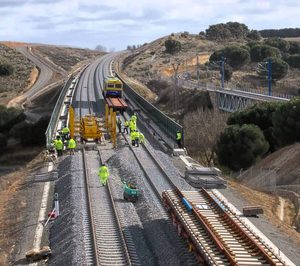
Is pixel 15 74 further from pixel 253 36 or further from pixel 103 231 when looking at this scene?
pixel 103 231

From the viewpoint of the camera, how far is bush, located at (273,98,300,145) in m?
40.7

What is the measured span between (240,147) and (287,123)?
4.00 m

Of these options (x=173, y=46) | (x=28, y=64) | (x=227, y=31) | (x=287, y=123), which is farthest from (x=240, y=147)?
(x=227, y=31)

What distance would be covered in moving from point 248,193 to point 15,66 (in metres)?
108

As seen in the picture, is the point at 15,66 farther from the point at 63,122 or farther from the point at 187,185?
the point at 187,185

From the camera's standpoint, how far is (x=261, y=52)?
369ft

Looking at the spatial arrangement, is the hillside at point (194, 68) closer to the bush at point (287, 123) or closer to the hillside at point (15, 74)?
the hillside at point (15, 74)

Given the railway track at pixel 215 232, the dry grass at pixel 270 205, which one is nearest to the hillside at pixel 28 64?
the dry grass at pixel 270 205

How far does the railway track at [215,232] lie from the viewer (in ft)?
51.8

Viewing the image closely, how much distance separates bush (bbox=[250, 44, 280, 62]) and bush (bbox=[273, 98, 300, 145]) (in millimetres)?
70520

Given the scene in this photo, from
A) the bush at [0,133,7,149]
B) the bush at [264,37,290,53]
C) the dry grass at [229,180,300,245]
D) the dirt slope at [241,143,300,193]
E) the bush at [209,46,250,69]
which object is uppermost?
the bush at [264,37,290,53]

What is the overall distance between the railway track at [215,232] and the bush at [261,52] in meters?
91.8

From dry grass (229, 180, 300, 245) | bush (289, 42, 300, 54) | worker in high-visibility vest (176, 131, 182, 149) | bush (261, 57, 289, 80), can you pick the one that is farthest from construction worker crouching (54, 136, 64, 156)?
bush (289, 42, 300, 54)

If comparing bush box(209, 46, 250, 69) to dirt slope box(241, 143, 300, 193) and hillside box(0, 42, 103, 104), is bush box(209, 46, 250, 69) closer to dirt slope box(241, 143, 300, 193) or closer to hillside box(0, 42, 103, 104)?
hillside box(0, 42, 103, 104)
